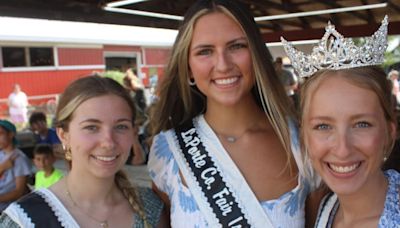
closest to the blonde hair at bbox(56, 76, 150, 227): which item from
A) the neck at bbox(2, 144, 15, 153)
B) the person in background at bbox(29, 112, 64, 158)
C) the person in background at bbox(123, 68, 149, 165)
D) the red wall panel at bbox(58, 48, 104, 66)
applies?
the neck at bbox(2, 144, 15, 153)

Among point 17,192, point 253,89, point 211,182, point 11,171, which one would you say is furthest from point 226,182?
point 11,171

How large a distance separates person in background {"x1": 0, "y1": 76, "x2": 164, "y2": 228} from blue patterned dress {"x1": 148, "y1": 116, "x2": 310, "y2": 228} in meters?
0.11

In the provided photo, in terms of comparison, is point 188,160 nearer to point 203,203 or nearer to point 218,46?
point 203,203

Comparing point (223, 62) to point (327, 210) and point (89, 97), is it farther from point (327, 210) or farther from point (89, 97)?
point (327, 210)

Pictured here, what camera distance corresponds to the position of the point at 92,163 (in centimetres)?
143

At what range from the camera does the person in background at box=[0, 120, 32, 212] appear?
3.44 metres

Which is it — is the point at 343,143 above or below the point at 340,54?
below

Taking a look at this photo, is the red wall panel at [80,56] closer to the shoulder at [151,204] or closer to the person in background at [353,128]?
the shoulder at [151,204]

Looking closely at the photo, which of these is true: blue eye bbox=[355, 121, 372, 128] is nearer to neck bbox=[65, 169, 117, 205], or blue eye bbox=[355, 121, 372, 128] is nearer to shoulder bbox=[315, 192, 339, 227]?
shoulder bbox=[315, 192, 339, 227]

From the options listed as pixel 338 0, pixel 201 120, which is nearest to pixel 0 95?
pixel 338 0

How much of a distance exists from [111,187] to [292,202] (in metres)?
0.65

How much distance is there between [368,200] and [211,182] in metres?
0.57

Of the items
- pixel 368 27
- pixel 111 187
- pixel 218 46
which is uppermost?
pixel 368 27

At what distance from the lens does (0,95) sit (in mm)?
12609
